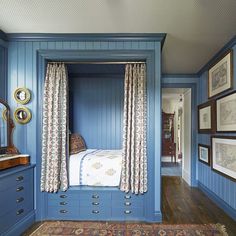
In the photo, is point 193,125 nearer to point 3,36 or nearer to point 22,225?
point 22,225

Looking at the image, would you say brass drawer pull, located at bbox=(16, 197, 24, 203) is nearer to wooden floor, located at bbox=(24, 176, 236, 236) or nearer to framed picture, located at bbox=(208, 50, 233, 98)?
wooden floor, located at bbox=(24, 176, 236, 236)

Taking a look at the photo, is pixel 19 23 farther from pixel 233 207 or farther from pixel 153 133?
pixel 233 207

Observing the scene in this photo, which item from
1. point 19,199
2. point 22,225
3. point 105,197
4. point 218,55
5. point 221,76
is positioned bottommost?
point 22,225

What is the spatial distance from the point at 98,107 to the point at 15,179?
7.10 feet

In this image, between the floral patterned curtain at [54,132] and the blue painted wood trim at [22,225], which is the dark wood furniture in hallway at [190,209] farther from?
the blue painted wood trim at [22,225]

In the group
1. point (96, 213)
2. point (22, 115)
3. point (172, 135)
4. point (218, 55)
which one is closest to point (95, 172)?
point (96, 213)

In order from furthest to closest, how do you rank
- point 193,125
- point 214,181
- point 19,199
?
point 193,125, point 214,181, point 19,199

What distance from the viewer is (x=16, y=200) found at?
8.03ft

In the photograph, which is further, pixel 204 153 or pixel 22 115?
pixel 204 153

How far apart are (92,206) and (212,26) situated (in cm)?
280

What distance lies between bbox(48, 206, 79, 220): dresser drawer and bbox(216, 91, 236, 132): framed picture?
2469mm

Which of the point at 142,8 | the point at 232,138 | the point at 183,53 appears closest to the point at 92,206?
the point at 232,138

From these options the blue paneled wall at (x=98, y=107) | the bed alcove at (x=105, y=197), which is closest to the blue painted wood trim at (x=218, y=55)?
the bed alcove at (x=105, y=197)

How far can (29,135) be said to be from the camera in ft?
9.44
